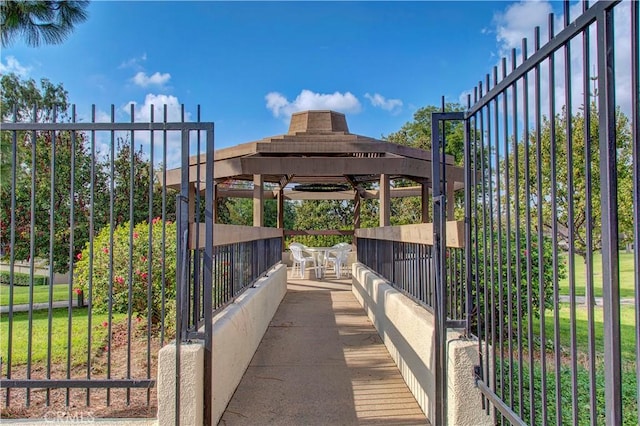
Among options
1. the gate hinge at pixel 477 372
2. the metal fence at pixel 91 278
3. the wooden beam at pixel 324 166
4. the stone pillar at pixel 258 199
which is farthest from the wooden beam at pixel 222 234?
the stone pillar at pixel 258 199

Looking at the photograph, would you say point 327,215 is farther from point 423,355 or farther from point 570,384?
point 423,355

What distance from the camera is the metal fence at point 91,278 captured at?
2.77 m

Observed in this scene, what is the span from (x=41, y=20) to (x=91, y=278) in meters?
9.07

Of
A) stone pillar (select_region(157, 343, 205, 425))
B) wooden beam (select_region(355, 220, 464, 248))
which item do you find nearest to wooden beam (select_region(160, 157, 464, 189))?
wooden beam (select_region(355, 220, 464, 248))

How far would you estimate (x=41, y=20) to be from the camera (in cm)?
908

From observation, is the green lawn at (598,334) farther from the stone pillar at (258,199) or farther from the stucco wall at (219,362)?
the stone pillar at (258,199)

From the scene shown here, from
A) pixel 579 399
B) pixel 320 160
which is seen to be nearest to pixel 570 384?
pixel 579 399

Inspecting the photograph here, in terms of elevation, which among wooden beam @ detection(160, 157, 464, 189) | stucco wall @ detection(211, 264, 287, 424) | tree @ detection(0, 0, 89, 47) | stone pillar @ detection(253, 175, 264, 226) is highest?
tree @ detection(0, 0, 89, 47)

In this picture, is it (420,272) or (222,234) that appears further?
(420,272)

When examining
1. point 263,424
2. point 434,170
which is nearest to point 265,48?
point 434,170

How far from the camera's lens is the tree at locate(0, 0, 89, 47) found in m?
8.61

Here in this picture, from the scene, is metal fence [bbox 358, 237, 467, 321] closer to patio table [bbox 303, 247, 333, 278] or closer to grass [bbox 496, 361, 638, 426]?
grass [bbox 496, 361, 638, 426]

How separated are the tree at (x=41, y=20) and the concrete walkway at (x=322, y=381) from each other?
26.7 feet

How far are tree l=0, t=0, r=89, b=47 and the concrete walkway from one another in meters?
8.14
